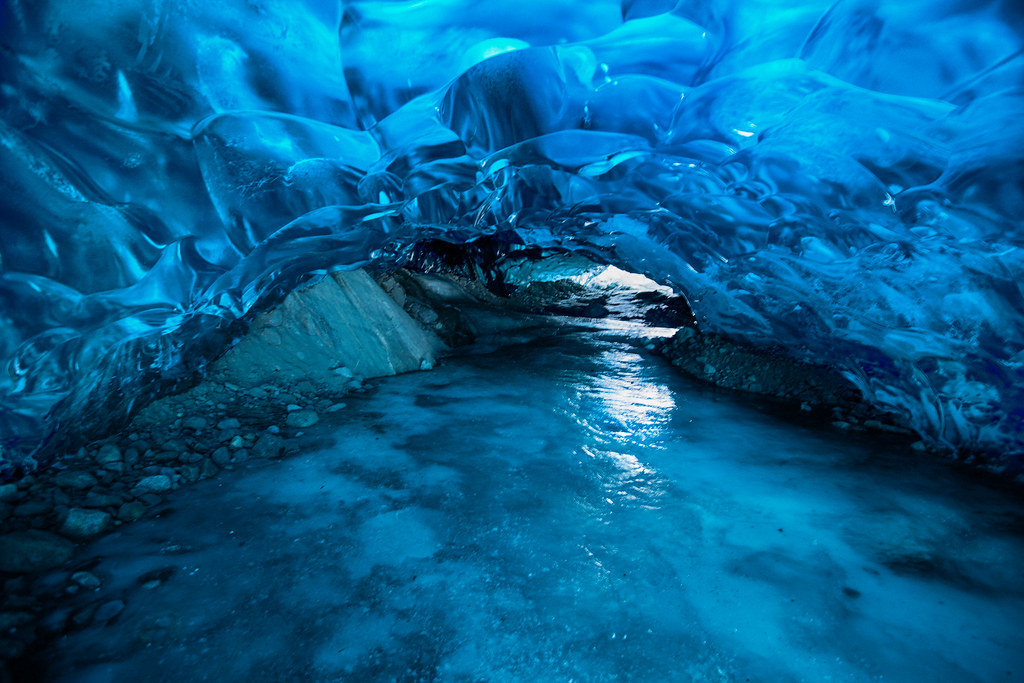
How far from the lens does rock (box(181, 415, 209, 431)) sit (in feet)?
8.29

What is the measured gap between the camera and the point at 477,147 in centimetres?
236

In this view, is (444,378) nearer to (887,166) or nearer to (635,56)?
(635,56)

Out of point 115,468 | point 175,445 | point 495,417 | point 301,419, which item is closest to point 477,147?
point 495,417

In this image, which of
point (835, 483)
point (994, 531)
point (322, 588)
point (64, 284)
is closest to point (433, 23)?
point (64, 284)

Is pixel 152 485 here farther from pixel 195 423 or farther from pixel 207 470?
pixel 195 423

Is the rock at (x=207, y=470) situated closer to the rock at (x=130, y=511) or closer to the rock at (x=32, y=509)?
the rock at (x=130, y=511)

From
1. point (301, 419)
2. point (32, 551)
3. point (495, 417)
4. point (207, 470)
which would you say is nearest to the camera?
point (32, 551)

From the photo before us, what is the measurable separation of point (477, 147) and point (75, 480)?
2229mm

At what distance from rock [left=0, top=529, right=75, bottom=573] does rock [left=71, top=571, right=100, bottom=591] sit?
0.14 m

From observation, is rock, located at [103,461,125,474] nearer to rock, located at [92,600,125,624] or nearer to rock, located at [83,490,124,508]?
rock, located at [83,490,124,508]

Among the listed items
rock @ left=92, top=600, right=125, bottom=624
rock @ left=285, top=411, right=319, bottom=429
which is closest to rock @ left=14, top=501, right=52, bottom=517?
rock @ left=92, top=600, right=125, bottom=624

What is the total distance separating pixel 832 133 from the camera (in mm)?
1828

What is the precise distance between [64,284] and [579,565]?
6.95ft

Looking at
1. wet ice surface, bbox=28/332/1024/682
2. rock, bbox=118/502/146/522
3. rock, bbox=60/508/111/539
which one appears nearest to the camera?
wet ice surface, bbox=28/332/1024/682
